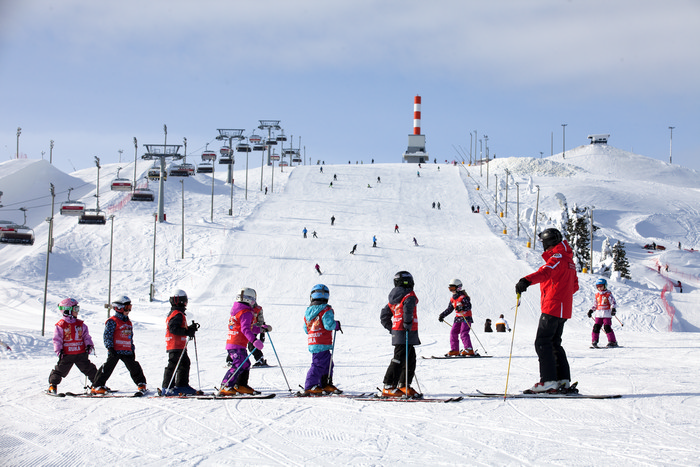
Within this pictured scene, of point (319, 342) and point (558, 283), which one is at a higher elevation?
point (558, 283)

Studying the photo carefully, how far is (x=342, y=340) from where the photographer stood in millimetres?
17641

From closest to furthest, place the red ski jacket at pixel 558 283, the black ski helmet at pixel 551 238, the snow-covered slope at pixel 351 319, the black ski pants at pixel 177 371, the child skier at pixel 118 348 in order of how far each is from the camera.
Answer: the snow-covered slope at pixel 351 319 → the red ski jacket at pixel 558 283 → the black ski helmet at pixel 551 238 → the black ski pants at pixel 177 371 → the child skier at pixel 118 348

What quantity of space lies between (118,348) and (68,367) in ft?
2.83

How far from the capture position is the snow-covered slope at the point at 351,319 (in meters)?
5.05

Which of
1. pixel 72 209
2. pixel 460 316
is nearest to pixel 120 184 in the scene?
pixel 72 209

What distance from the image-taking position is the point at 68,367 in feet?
28.3

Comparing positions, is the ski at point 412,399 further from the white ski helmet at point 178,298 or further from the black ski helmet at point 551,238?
the white ski helmet at point 178,298

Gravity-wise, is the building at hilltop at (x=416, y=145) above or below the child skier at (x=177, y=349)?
above

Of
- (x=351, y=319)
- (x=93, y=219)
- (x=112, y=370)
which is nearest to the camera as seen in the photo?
(x=112, y=370)

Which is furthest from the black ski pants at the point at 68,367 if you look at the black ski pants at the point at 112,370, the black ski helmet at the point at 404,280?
the black ski helmet at the point at 404,280

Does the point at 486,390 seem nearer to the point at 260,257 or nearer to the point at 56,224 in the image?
the point at 260,257

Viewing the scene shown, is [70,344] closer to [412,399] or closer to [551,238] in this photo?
[412,399]

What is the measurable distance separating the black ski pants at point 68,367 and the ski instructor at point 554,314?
6.25 m

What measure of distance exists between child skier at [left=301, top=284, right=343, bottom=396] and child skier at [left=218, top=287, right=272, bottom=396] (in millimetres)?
640
